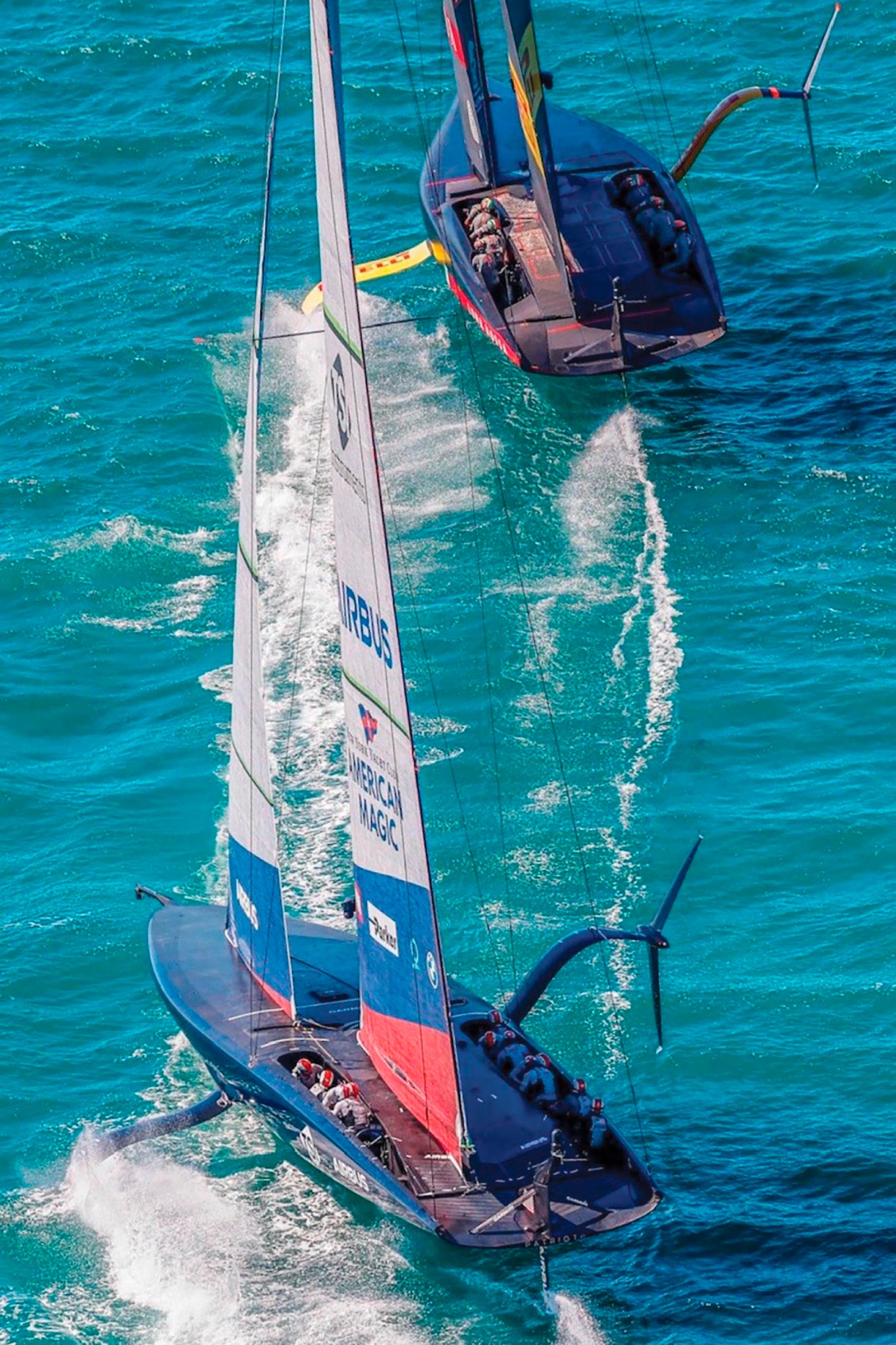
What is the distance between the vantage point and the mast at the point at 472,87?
57281 mm

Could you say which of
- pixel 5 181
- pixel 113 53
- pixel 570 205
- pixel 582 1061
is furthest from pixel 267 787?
pixel 113 53

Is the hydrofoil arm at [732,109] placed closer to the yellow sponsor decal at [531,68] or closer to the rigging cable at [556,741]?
the rigging cable at [556,741]

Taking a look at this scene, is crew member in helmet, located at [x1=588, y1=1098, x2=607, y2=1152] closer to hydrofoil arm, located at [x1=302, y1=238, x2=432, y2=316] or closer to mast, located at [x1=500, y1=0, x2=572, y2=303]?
mast, located at [x1=500, y1=0, x2=572, y2=303]

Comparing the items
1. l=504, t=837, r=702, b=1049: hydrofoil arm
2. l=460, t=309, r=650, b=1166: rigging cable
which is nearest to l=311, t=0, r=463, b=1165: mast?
l=504, t=837, r=702, b=1049: hydrofoil arm

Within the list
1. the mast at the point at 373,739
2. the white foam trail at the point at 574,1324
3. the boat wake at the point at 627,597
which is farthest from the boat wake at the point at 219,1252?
the boat wake at the point at 627,597

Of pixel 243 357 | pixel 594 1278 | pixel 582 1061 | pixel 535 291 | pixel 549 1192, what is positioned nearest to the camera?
pixel 549 1192

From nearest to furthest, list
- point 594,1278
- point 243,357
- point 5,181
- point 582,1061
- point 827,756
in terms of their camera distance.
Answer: point 594,1278 < point 582,1061 < point 827,756 < point 243,357 < point 5,181

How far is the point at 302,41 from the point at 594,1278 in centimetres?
4354

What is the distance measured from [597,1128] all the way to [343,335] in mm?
12124

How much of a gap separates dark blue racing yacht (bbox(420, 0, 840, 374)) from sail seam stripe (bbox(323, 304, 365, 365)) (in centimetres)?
2259

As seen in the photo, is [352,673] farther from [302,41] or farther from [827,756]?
[302,41]

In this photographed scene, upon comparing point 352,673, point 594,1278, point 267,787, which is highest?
point 352,673

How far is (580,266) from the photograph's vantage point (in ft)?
184

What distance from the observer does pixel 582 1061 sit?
41.1m
